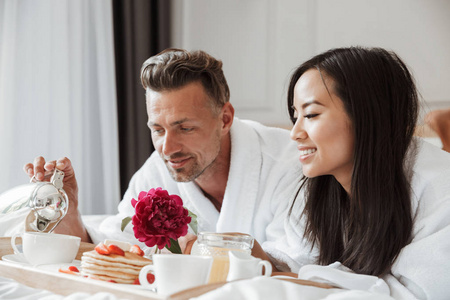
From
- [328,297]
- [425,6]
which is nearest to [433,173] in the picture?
[328,297]

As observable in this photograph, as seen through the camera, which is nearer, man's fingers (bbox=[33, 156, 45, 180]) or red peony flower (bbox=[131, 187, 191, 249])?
red peony flower (bbox=[131, 187, 191, 249])

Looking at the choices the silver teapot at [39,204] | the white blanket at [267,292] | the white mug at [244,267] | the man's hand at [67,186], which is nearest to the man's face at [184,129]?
the man's hand at [67,186]

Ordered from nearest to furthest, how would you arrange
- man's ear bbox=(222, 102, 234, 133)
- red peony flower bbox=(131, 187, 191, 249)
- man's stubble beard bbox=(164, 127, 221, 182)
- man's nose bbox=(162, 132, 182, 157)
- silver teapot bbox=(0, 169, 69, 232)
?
red peony flower bbox=(131, 187, 191, 249)
silver teapot bbox=(0, 169, 69, 232)
man's nose bbox=(162, 132, 182, 157)
man's stubble beard bbox=(164, 127, 221, 182)
man's ear bbox=(222, 102, 234, 133)

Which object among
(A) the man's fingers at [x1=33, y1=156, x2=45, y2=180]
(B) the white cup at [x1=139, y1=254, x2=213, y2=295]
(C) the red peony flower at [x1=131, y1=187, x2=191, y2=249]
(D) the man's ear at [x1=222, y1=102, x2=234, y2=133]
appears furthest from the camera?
(D) the man's ear at [x1=222, y1=102, x2=234, y2=133]

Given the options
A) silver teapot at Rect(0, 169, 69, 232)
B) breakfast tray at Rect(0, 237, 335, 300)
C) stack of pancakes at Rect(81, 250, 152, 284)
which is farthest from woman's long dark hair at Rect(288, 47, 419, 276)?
silver teapot at Rect(0, 169, 69, 232)

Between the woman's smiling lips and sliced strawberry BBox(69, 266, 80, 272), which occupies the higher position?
the woman's smiling lips

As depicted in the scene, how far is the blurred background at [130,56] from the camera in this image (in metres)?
2.65

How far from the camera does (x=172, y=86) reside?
5.98 ft

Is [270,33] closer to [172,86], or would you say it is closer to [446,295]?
[172,86]

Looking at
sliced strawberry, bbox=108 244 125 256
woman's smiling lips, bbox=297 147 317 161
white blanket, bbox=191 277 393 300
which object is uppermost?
woman's smiling lips, bbox=297 147 317 161

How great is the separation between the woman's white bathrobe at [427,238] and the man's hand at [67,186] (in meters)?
0.87

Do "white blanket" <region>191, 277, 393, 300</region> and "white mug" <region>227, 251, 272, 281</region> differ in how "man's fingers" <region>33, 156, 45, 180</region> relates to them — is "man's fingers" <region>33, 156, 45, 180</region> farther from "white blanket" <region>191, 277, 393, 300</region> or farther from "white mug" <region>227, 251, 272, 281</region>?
"white blanket" <region>191, 277, 393, 300</region>

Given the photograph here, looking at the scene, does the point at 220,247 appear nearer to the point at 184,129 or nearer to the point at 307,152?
the point at 307,152

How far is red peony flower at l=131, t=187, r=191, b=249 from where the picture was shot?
3.61 ft
